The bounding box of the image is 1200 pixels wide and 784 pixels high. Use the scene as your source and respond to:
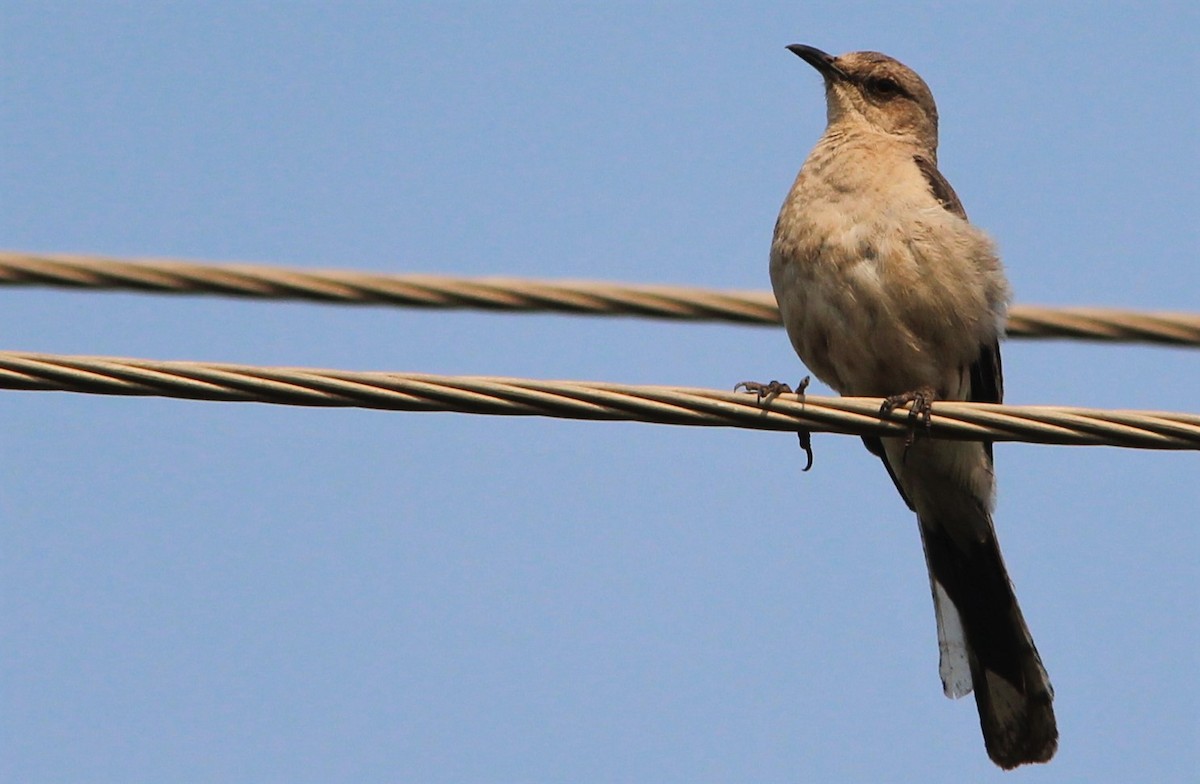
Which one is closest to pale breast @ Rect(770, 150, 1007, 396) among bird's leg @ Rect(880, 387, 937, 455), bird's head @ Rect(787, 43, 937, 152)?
bird's leg @ Rect(880, 387, 937, 455)

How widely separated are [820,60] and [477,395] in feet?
16.0

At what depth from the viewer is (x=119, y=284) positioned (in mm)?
6551

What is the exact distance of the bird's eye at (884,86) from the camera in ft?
27.8

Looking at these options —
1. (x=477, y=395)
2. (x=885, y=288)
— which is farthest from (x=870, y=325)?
(x=477, y=395)

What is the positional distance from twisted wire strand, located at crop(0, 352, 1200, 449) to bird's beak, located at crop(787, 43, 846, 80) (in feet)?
13.9

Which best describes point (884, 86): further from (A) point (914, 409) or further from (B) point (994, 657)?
(A) point (914, 409)

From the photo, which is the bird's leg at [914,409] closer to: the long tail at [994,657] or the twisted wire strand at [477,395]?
the twisted wire strand at [477,395]

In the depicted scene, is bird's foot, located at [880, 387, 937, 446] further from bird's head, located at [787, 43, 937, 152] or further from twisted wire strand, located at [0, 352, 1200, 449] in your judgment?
bird's head, located at [787, 43, 937, 152]

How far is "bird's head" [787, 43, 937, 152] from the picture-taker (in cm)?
836

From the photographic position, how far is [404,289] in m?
6.49

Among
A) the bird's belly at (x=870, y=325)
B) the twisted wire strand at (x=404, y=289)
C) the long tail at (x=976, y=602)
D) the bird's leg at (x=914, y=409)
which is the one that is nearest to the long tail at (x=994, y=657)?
the long tail at (x=976, y=602)

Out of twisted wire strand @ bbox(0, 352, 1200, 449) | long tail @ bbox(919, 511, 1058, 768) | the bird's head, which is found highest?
the bird's head

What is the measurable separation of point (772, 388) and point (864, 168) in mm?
1968

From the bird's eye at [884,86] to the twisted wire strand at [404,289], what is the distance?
82.8 inches
